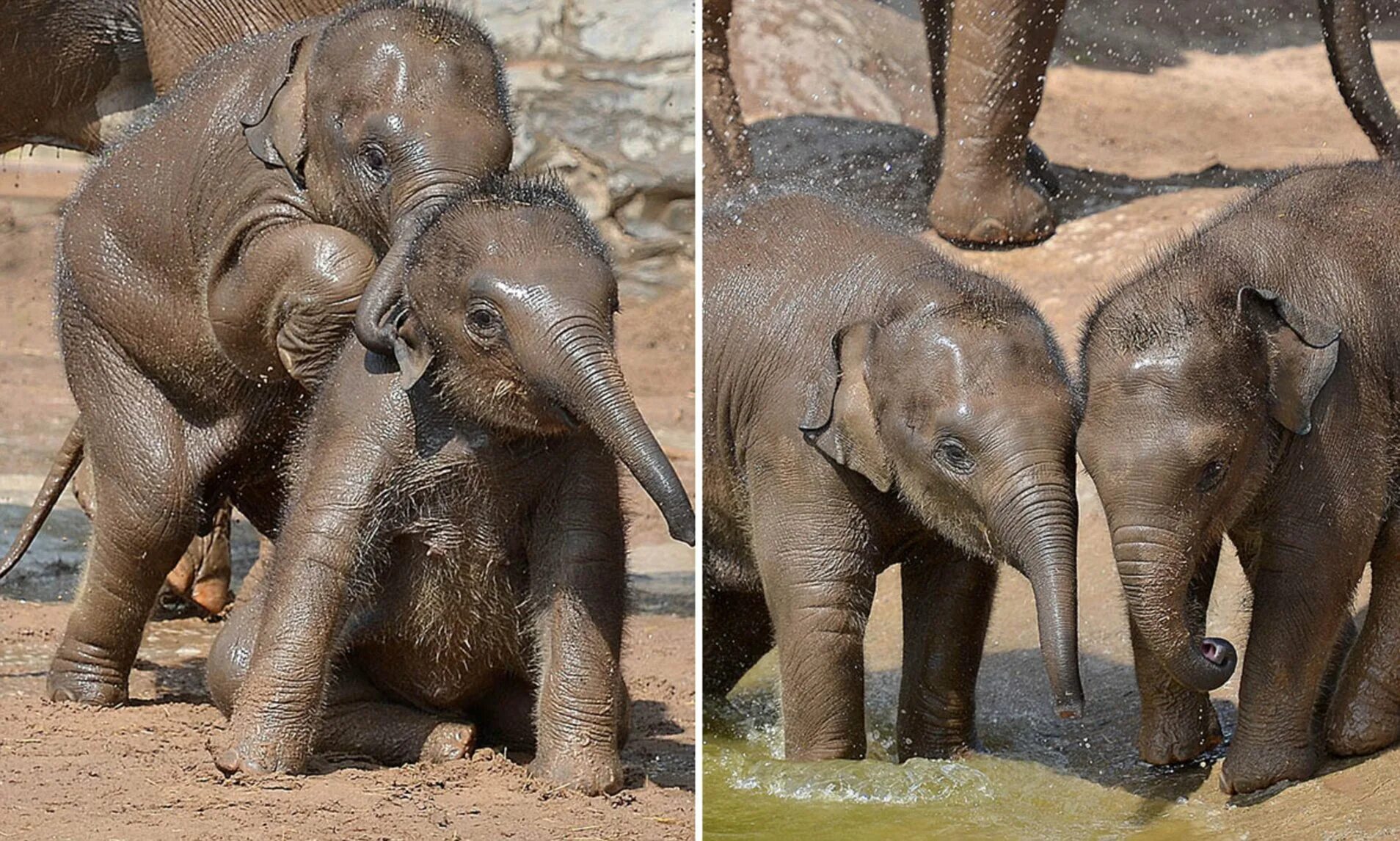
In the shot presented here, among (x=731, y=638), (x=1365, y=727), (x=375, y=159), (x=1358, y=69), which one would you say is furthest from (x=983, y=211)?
(x=375, y=159)

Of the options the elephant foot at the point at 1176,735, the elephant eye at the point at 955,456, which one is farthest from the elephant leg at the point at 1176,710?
the elephant eye at the point at 955,456

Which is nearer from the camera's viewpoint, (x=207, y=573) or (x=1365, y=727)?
(x=1365, y=727)

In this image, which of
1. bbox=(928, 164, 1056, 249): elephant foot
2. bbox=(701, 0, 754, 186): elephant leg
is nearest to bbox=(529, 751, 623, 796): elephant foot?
bbox=(701, 0, 754, 186): elephant leg

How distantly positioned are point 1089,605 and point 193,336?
8.35 ft

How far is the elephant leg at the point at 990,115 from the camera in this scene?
7953mm

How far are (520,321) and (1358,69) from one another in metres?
4.07

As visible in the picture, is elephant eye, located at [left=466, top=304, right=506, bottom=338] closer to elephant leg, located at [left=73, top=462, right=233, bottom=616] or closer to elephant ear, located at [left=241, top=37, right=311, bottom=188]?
elephant ear, located at [left=241, top=37, right=311, bottom=188]

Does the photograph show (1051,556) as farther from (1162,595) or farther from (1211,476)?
(1211,476)

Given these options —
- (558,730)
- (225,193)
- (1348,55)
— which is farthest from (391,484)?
(1348,55)

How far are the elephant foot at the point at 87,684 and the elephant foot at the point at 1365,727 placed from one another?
2.91 m

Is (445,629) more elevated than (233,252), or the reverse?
(233,252)

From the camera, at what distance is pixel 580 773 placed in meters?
4.77

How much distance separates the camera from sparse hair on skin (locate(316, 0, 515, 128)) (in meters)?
5.11

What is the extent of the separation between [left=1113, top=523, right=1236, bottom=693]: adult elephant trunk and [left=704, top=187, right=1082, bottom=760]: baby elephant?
0.14 metres
